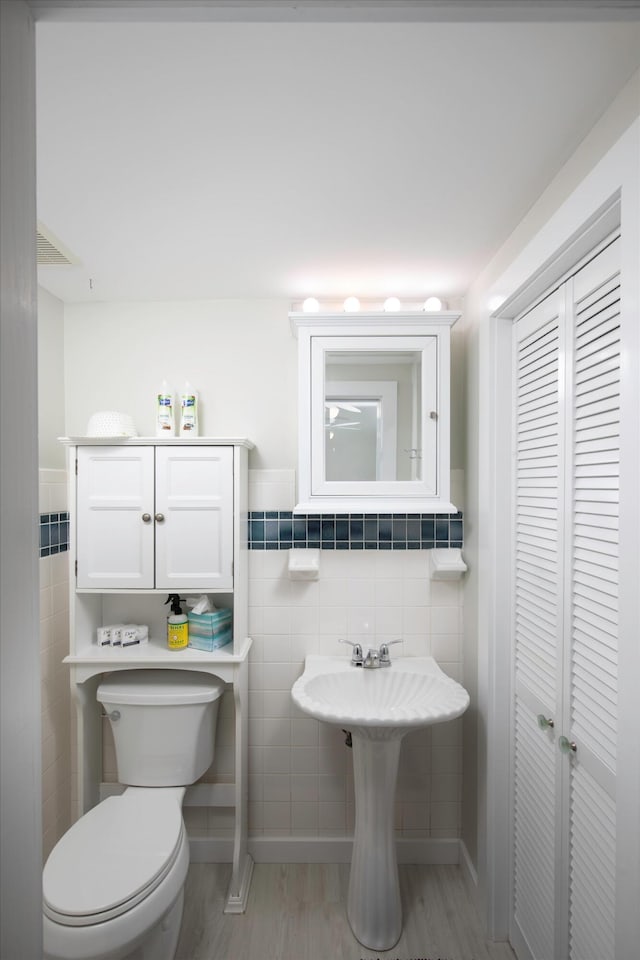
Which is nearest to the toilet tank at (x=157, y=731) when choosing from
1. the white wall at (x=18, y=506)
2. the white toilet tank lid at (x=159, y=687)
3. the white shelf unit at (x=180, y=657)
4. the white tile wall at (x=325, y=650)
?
the white toilet tank lid at (x=159, y=687)

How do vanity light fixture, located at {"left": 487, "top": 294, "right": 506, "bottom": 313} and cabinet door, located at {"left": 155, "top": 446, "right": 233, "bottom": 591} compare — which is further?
cabinet door, located at {"left": 155, "top": 446, "right": 233, "bottom": 591}

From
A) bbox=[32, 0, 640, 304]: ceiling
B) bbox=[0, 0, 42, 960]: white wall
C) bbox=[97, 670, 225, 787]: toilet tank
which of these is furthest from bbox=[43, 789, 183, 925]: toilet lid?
bbox=[32, 0, 640, 304]: ceiling

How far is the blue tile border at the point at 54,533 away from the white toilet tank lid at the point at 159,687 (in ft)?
1.83

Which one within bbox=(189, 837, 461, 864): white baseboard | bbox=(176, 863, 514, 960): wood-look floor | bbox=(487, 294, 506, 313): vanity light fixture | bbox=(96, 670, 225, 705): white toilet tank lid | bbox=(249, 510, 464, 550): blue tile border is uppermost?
bbox=(487, 294, 506, 313): vanity light fixture

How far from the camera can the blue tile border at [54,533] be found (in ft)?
6.40

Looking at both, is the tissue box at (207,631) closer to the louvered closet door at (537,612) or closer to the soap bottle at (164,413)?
the soap bottle at (164,413)

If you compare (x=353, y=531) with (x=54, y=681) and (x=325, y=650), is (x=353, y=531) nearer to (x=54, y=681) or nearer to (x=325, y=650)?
(x=325, y=650)

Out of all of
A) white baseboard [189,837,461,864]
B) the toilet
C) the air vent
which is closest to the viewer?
the toilet

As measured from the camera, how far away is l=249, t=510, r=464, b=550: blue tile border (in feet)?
7.00

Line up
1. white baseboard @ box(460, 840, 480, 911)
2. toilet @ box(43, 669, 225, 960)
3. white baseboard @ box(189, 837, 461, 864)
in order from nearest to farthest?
1. toilet @ box(43, 669, 225, 960)
2. white baseboard @ box(460, 840, 480, 911)
3. white baseboard @ box(189, 837, 461, 864)

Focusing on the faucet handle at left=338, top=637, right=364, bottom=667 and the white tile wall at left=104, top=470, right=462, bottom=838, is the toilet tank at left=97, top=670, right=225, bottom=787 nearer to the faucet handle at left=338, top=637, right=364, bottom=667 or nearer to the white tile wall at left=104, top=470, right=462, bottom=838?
the white tile wall at left=104, top=470, right=462, bottom=838

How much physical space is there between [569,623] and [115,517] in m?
1.56

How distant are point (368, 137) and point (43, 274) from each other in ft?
4.46

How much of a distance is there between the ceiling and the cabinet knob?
4.80 ft
